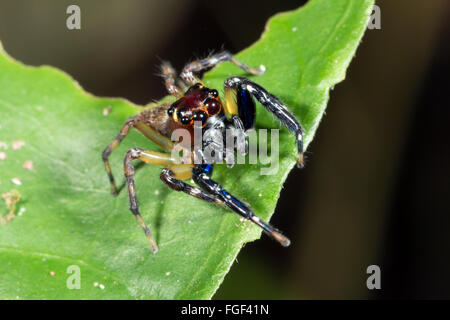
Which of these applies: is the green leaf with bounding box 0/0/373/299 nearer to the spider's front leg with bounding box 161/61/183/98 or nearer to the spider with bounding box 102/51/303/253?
the spider with bounding box 102/51/303/253

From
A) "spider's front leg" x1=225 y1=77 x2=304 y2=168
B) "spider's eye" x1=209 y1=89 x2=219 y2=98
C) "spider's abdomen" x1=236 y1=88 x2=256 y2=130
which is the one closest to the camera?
"spider's front leg" x1=225 y1=77 x2=304 y2=168

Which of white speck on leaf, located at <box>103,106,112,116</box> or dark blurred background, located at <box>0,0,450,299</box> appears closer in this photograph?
white speck on leaf, located at <box>103,106,112,116</box>

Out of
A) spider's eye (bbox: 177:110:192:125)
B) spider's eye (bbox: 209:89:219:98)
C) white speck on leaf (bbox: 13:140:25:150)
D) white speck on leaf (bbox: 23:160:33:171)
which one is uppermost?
spider's eye (bbox: 209:89:219:98)

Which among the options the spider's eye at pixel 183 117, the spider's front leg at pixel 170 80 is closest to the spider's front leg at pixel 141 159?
the spider's eye at pixel 183 117

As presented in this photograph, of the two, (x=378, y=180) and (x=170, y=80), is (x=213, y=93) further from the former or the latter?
(x=378, y=180)

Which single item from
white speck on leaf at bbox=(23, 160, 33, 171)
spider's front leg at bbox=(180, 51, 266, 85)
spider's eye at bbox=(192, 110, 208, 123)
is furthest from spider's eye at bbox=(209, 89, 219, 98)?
white speck on leaf at bbox=(23, 160, 33, 171)

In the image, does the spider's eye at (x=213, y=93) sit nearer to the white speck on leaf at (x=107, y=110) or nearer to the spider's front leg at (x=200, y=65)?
the spider's front leg at (x=200, y=65)
